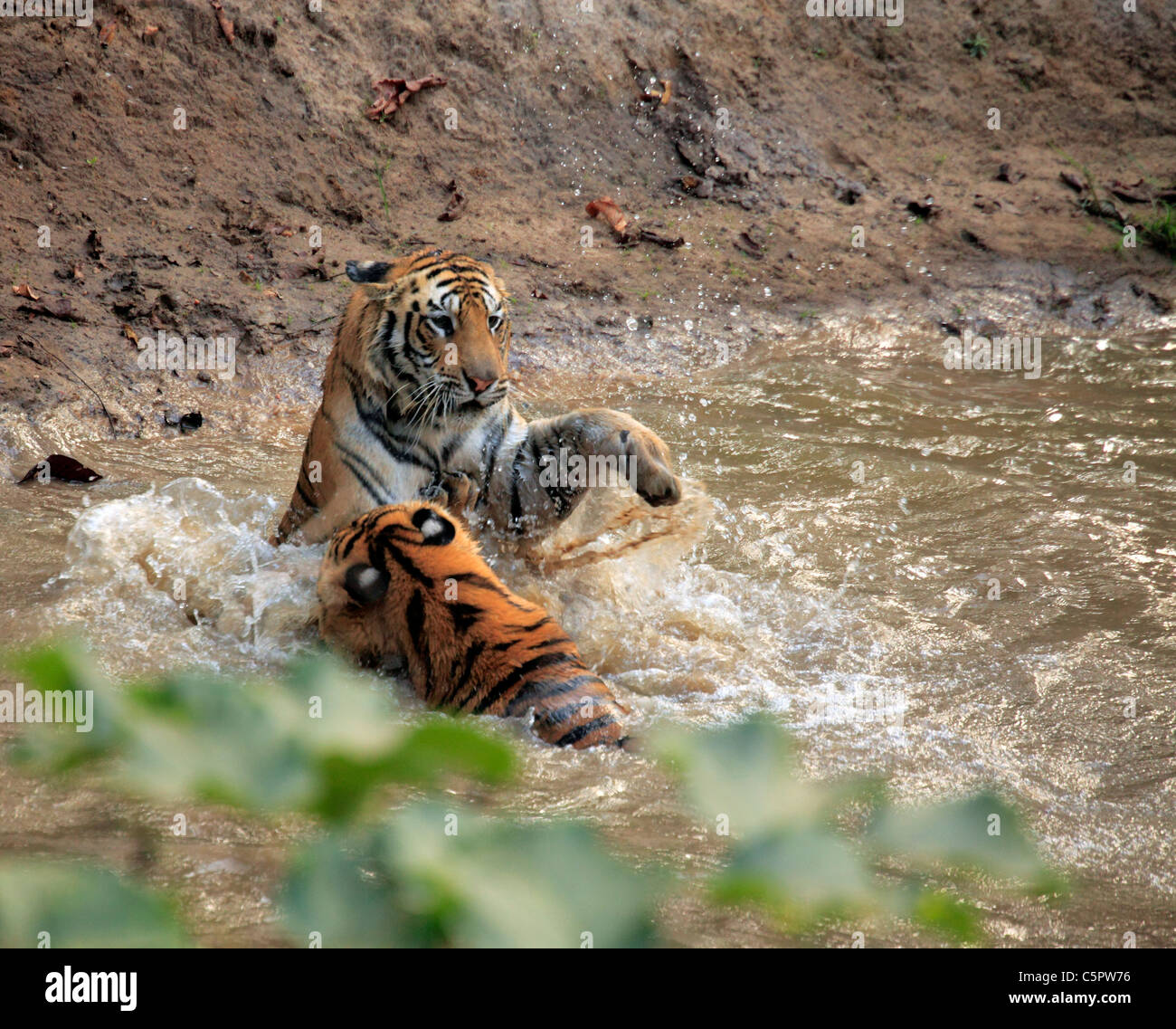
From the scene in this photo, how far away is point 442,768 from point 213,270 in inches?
240

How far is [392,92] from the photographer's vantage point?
7578mm

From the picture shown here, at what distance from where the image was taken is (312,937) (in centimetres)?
67

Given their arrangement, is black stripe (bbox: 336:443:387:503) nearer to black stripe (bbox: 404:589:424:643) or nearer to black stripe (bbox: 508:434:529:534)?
black stripe (bbox: 508:434:529:534)

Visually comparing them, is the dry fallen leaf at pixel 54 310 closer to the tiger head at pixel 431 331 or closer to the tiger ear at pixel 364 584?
the tiger head at pixel 431 331

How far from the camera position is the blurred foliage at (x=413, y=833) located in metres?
0.66

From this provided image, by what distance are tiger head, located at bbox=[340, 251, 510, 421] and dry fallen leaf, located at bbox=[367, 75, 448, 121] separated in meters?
3.75

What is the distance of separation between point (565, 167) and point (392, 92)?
123cm

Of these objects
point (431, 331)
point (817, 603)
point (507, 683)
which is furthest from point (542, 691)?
point (431, 331)

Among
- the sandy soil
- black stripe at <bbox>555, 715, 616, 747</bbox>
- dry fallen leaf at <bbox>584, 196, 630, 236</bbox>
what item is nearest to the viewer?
black stripe at <bbox>555, 715, 616, 747</bbox>

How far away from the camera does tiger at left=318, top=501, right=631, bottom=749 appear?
2.81 metres

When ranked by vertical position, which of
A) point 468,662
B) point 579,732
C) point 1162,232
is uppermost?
point 1162,232

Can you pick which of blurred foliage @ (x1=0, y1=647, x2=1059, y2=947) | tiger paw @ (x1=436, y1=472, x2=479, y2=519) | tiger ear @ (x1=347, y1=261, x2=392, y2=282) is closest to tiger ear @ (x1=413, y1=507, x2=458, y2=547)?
tiger paw @ (x1=436, y1=472, x2=479, y2=519)

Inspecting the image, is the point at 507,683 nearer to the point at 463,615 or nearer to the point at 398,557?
the point at 463,615

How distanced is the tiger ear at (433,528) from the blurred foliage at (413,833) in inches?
88.8
